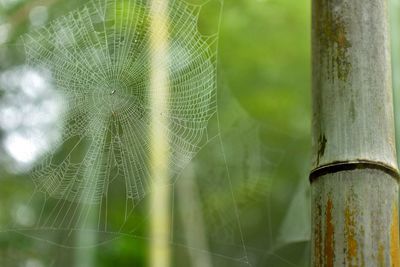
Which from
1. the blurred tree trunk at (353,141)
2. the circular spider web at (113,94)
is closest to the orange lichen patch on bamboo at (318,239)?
the blurred tree trunk at (353,141)

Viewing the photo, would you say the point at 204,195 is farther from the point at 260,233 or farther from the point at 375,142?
the point at 375,142

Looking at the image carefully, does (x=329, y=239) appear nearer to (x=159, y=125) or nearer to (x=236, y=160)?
(x=159, y=125)

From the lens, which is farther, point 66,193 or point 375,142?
point 66,193

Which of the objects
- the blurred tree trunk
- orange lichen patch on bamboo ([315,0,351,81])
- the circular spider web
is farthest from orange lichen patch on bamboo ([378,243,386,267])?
the circular spider web

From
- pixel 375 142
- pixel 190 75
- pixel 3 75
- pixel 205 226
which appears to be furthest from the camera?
pixel 3 75

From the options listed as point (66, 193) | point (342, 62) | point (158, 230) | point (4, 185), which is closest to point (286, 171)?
point (158, 230)

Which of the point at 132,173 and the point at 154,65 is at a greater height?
the point at 154,65
